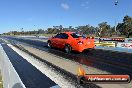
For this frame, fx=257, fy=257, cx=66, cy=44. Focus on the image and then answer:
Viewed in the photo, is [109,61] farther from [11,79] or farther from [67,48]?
[11,79]

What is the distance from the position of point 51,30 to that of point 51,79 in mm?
175929

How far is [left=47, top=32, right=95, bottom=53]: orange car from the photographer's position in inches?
800

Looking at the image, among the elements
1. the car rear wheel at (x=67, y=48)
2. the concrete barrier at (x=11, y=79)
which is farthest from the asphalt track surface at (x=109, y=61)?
the concrete barrier at (x=11, y=79)

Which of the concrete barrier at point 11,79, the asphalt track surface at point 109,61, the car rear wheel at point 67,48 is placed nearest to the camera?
the concrete barrier at point 11,79

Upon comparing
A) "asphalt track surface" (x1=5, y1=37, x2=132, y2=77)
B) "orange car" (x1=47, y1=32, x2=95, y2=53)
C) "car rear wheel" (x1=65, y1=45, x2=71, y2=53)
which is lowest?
"asphalt track surface" (x1=5, y1=37, x2=132, y2=77)

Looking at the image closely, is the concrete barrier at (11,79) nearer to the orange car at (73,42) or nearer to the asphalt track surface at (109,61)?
the asphalt track surface at (109,61)

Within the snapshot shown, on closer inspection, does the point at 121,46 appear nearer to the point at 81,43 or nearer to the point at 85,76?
the point at 81,43

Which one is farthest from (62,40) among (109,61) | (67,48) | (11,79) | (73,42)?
(11,79)

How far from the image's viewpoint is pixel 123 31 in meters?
93.6

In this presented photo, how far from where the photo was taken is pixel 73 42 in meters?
20.8

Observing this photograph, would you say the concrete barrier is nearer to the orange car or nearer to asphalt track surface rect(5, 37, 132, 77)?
asphalt track surface rect(5, 37, 132, 77)

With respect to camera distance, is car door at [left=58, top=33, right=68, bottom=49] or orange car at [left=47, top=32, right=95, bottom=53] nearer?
orange car at [left=47, top=32, right=95, bottom=53]

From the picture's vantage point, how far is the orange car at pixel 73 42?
2033cm

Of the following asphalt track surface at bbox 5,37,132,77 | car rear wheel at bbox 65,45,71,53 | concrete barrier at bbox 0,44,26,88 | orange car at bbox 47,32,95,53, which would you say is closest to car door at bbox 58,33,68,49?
orange car at bbox 47,32,95,53
